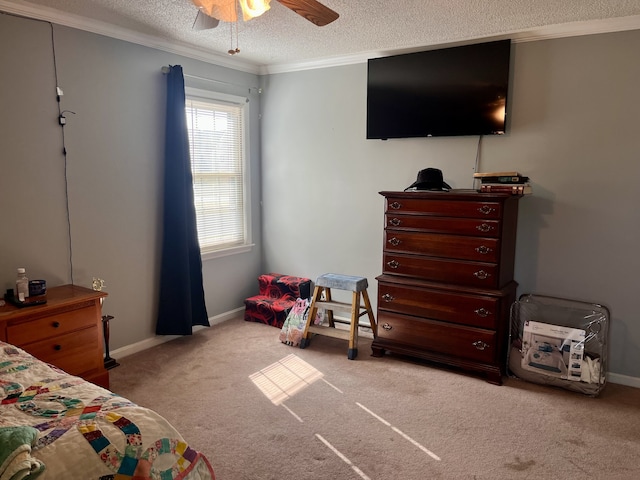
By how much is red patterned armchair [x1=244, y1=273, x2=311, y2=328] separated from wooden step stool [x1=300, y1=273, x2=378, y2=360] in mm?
474


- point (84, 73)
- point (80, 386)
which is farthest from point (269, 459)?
point (84, 73)

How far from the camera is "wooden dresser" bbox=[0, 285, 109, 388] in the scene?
2473mm

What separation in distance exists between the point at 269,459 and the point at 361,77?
3.09 meters

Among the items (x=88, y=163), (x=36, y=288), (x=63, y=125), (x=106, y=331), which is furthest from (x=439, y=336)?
(x=63, y=125)

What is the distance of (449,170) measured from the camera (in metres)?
3.64

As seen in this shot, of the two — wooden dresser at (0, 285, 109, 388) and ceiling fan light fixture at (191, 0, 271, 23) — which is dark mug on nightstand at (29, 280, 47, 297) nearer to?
wooden dresser at (0, 285, 109, 388)

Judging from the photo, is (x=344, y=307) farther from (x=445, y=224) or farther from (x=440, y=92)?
(x=440, y=92)

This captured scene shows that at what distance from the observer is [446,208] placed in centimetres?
317

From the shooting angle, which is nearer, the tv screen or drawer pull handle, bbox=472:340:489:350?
drawer pull handle, bbox=472:340:489:350

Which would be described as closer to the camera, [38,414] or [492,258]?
[38,414]

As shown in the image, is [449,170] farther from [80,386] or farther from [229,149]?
[80,386]

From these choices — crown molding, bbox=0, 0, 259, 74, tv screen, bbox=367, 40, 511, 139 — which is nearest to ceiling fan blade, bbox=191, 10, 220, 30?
crown molding, bbox=0, 0, 259, 74

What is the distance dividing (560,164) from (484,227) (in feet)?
2.53

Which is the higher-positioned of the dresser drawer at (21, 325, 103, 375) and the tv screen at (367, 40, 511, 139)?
the tv screen at (367, 40, 511, 139)
